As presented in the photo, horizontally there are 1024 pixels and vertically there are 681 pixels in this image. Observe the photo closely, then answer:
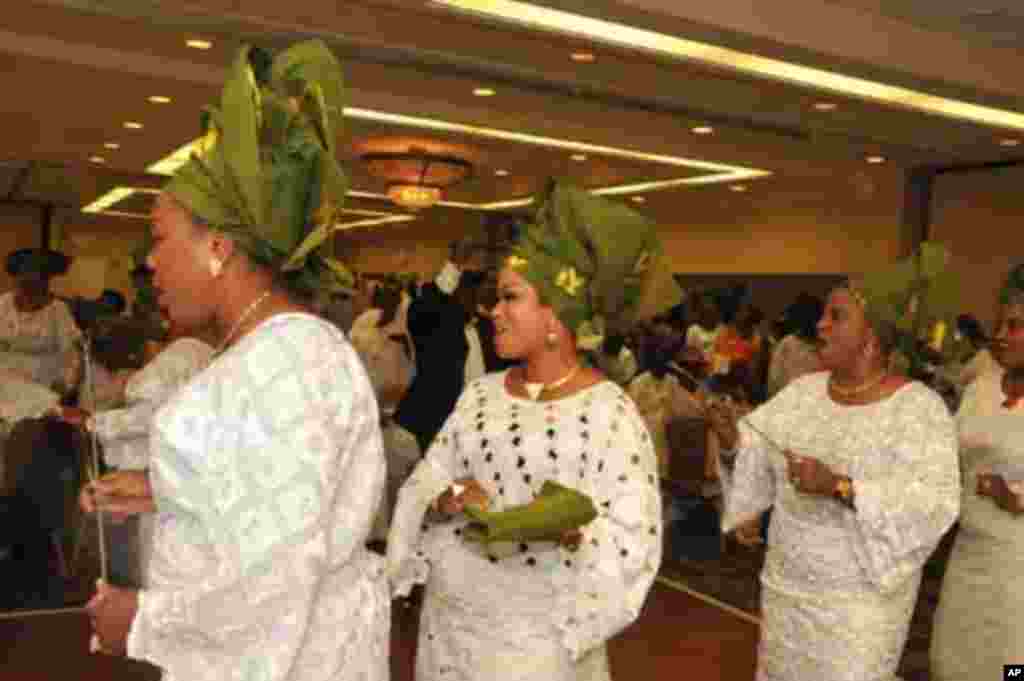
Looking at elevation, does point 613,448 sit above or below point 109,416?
above

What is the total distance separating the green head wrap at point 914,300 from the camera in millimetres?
3045

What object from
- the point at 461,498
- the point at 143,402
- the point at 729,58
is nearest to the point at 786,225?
the point at 729,58

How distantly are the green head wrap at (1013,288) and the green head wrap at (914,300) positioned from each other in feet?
0.46

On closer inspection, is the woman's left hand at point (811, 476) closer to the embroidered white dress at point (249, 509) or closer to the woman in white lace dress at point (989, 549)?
the woman in white lace dress at point (989, 549)

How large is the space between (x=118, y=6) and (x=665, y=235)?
1013cm

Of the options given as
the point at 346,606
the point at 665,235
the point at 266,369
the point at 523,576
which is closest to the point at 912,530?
the point at 523,576

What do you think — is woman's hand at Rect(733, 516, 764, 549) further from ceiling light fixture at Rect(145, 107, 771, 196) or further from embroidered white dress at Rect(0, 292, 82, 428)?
ceiling light fixture at Rect(145, 107, 771, 196)

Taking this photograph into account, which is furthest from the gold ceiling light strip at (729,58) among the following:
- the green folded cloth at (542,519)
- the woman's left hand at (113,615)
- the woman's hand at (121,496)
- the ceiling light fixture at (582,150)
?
the woman's left hand at (113,615)

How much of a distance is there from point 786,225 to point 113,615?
1247 cm

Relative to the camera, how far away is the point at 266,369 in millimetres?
1565

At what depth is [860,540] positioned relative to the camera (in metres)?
2.73

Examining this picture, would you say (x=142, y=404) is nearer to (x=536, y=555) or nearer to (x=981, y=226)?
(x=536, y=555)

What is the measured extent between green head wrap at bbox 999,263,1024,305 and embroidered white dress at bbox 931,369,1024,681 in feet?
0.83

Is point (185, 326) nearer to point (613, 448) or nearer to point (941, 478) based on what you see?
point (613, 448)
